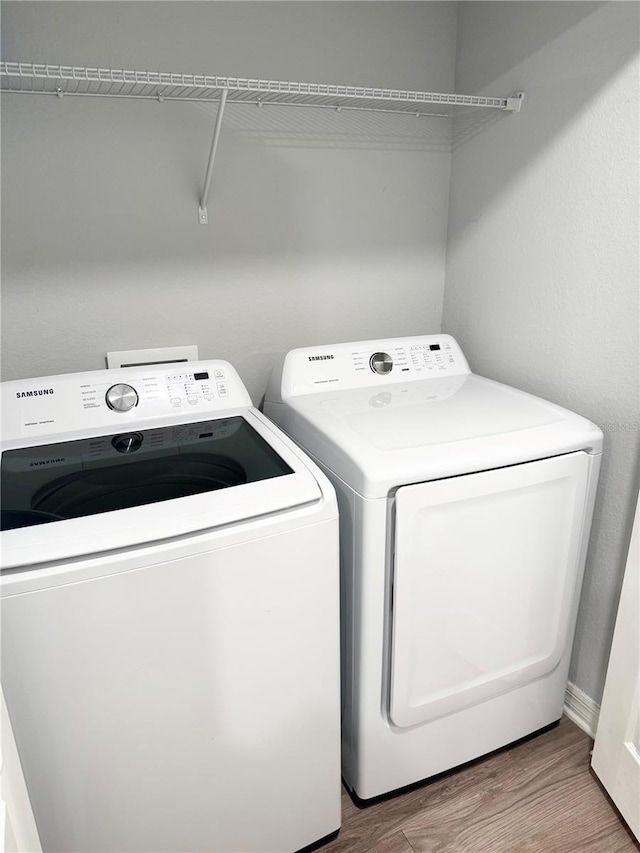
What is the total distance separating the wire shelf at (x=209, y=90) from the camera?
4.11 feet

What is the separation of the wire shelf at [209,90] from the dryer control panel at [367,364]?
2.19 ft

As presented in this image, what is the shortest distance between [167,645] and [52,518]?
0.31 meters

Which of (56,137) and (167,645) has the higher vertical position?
(56,137)

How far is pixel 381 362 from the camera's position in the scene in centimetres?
183

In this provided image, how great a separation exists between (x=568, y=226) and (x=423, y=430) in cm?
69

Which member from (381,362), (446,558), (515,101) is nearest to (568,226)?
(515,101)

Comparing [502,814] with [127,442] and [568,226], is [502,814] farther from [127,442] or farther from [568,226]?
[568,226]

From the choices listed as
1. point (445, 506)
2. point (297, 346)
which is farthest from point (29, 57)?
point (445, 506)

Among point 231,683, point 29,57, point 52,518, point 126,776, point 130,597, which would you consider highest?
point 29,57

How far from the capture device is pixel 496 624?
4.97ft

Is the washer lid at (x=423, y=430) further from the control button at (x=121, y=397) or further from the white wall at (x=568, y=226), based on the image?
the control button at (x=121, y=397)

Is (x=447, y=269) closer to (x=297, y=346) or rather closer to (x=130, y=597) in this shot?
(x=297, y=346)

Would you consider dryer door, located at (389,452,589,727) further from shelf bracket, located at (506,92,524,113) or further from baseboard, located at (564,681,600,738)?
shelf bracket, located at (506,92,524,113)

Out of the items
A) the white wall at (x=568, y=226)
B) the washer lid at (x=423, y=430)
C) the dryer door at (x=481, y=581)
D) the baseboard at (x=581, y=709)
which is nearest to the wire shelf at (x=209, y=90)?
the white wall at (x=568, y=226)
